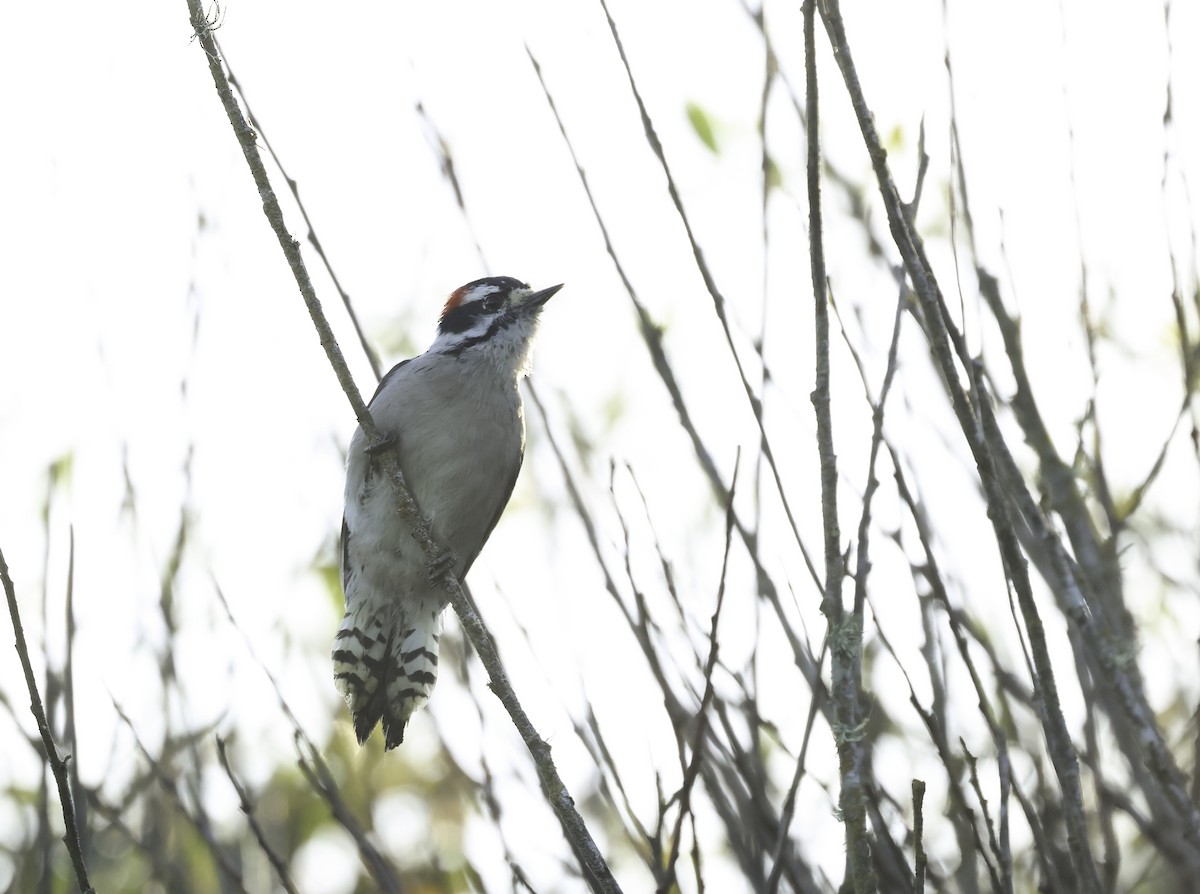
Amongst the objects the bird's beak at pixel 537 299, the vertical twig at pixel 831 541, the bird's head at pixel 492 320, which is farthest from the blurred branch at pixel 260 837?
the bird's beak at pixel 537 299

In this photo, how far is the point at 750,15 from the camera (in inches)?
166

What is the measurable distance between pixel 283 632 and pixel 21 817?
171cm

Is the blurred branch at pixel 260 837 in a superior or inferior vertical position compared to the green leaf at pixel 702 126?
inferior

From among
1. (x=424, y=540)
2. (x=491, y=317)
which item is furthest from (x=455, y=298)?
(x=424, y=540)

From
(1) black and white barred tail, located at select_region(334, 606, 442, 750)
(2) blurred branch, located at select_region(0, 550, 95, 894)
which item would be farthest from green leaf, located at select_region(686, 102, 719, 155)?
(2) blurred branch, located at select_region(0, 550, 95, 894)

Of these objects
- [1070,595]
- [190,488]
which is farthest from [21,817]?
[1070,595]

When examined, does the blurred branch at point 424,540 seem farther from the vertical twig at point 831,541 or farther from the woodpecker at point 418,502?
the woodpecker at point 418,502

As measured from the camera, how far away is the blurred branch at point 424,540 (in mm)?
2887

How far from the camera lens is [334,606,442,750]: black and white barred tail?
5.66 meters

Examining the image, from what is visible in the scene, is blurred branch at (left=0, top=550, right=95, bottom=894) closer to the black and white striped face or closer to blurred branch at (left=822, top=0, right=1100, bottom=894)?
blurred branch at (left=822, top=0, right=1100, bottom=894)

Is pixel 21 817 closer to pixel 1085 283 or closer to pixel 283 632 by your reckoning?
pixel 283 632

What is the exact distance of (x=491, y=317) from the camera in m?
6.19

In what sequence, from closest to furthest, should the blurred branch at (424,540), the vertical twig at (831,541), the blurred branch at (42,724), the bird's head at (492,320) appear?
the vertical twig at (831,541)
the blurred branch at (42,724)
the blurred branch at (424,540)
the bird's head at (492,320)

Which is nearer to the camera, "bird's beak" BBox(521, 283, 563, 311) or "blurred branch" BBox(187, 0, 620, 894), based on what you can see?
"blurred branch" BBox(187, 0, 620, 894)
